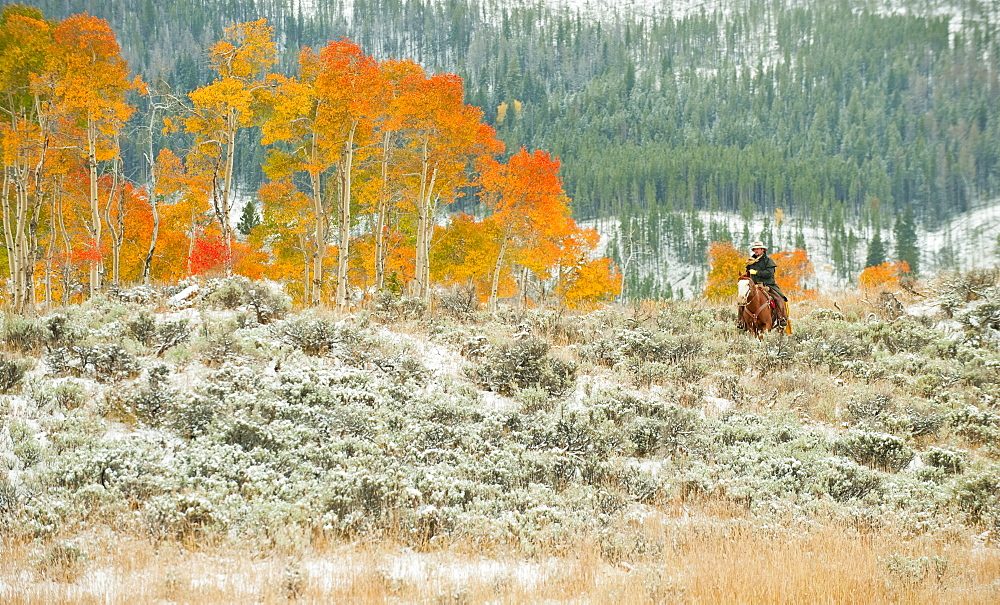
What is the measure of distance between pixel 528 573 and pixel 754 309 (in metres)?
12.2

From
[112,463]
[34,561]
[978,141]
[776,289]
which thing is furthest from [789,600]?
[978,141]

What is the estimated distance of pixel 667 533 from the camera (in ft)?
21.0

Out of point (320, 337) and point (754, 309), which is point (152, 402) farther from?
point (754, 309)

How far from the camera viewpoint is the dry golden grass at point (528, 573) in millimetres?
4949

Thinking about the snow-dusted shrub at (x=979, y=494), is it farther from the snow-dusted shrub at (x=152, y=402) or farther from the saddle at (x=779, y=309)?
the snow-dusted shrub at (x=152, y=402)

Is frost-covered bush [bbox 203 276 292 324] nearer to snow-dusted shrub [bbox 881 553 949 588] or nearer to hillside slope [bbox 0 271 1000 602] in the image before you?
hillside slope [bbox 0 271 1000 602]

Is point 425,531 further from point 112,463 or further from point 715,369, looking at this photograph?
point 715,369

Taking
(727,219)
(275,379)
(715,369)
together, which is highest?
(275,379)

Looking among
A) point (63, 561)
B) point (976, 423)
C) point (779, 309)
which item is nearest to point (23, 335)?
point (63, 561)

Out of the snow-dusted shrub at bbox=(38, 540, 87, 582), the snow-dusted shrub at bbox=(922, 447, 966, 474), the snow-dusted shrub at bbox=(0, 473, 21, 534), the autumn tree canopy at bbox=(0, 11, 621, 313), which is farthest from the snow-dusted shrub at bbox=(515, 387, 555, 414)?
the autumn tree canopy at bbox=(0, 11, 621, 313)

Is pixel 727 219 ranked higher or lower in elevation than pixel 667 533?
lower

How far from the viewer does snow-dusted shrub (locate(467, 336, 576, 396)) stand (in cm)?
1116

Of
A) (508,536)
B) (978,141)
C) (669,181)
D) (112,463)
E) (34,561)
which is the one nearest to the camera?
(34,561)

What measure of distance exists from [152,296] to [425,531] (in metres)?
13.0
